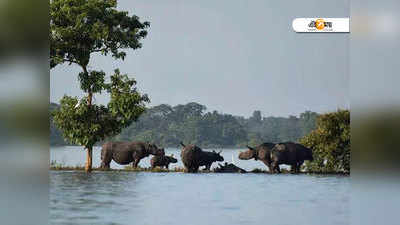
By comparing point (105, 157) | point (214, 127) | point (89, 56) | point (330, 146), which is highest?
point (89, 56)

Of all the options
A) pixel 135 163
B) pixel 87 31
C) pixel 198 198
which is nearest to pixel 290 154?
pixel 198 198

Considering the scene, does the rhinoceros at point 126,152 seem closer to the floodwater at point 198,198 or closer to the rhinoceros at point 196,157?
the floodwater at point 198,198

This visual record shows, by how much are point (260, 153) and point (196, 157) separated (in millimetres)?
542

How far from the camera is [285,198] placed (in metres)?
5.20

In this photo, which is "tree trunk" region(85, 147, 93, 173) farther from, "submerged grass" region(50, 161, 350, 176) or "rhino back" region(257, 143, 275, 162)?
"rhino back" region(257, 143, 275, 162)

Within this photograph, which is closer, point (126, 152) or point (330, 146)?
point (330, 146)

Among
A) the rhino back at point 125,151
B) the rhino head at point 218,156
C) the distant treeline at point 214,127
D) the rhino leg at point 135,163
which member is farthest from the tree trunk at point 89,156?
the rhino head at point 218,156

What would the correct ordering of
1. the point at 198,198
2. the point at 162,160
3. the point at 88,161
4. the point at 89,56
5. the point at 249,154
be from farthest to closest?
1. the point at 88,161
2. the point at 89,56
3. the point at 162,160
4. the point at 249,154
5. the point at 198,198

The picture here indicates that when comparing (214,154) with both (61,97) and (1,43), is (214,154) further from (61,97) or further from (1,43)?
(1,43)

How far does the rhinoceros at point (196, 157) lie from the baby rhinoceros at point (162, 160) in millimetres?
109

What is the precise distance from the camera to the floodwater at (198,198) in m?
4.83

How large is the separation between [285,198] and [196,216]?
0.75 metres

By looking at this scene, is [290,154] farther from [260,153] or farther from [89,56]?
[89,56]

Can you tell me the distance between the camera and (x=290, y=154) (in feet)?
18.5
